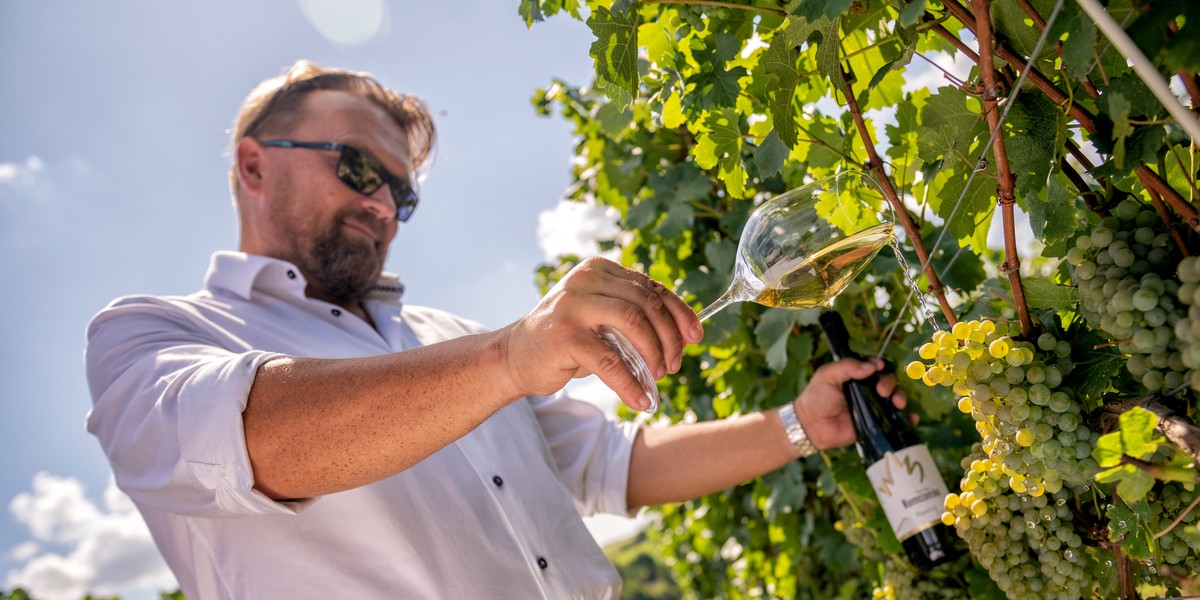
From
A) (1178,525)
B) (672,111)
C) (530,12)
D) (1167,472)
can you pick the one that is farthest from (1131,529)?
(530,12)

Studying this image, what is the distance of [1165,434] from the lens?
2.33ft

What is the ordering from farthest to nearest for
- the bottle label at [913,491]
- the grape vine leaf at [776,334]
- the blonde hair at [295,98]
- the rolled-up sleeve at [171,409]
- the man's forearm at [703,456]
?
the blonde hair at [295,98]
the man's forearm at [703,456]
the grape vine leaf at [776,334]
the bottle label at [913,491]
the rolled-up sleeve at [171,409]

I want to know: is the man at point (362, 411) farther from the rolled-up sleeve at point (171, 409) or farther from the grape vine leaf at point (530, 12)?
the grape vine leaf at point (530, 12)

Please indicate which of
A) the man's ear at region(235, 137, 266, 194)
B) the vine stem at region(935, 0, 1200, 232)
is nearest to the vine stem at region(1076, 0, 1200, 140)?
the vine stem at region(935, 0, 1200, 232)

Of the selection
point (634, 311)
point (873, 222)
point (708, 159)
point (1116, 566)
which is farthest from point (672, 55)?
point (1116, 566)

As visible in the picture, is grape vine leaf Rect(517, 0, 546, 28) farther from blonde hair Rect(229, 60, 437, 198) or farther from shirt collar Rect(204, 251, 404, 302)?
blonde hair Rect(229, 60, 437, 198)

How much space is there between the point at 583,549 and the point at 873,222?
45.8 inches

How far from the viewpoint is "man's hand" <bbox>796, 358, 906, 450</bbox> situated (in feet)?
6.01

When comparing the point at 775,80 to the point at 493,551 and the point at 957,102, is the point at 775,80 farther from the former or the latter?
the point at 493,551

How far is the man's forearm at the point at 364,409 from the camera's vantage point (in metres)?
1.20

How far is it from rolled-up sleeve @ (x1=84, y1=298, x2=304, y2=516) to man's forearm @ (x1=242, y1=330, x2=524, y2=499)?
34 mm

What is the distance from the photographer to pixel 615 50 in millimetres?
1146

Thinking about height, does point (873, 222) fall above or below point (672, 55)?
below

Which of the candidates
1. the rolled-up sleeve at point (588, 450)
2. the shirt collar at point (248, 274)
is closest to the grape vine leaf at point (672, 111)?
the rolled-up sleeve at point (588, 450)
